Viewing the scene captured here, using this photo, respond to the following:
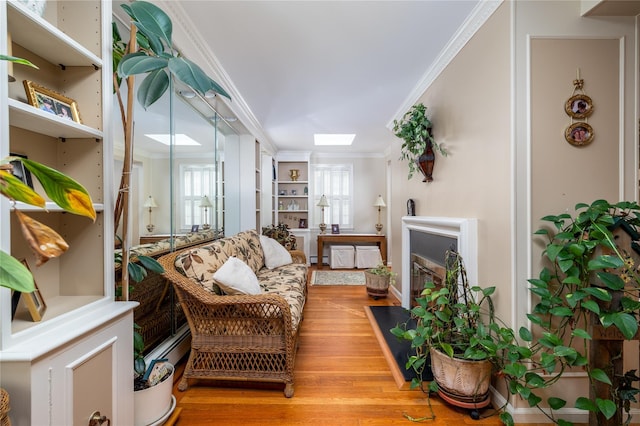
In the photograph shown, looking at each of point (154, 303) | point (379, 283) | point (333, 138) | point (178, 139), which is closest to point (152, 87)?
point (178, 139)

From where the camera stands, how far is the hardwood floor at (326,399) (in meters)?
1.49

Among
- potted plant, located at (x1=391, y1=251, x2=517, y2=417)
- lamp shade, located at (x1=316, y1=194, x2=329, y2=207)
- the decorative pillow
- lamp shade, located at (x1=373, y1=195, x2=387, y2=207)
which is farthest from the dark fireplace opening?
lamp shade, located at (x1=316, y1=194, x2=329, y2=207)

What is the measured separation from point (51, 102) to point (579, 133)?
2.46 metres

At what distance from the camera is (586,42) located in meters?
1.44

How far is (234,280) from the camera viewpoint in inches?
69.7

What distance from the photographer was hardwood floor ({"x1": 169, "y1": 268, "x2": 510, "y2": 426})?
1.49 meters

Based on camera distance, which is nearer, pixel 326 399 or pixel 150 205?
pixel 326 399

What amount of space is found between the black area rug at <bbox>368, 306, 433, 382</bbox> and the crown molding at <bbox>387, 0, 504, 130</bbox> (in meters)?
2.15

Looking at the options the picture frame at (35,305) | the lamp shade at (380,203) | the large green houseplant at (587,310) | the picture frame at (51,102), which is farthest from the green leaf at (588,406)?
the lamp shade at (380,203)

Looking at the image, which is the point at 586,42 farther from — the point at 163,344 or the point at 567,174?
the point at 163,344

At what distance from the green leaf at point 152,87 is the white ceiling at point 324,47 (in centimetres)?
74

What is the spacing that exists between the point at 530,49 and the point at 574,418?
2061 mm

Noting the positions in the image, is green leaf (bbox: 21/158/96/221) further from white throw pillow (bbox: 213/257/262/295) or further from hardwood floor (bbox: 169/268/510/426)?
hardwood floor (bbox: 169/268/510/426)

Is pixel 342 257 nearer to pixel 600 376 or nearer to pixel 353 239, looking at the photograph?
pixel 353 239
